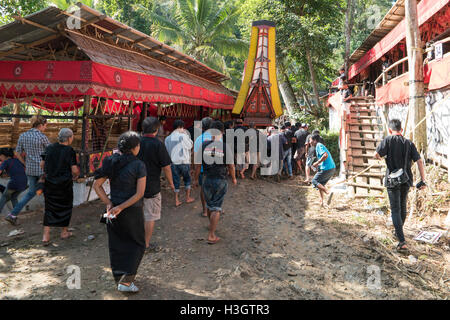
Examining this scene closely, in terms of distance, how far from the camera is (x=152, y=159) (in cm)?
387

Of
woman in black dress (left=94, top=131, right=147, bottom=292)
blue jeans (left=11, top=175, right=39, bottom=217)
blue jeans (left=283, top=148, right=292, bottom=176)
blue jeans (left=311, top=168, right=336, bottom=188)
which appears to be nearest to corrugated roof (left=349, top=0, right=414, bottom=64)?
blue jeans (left=283, top=148, right=292, bottom=176)

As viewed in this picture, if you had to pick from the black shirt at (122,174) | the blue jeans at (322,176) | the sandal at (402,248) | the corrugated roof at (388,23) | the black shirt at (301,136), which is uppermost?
the corrugated roof at (388,23)

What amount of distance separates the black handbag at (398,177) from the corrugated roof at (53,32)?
5.78 meters

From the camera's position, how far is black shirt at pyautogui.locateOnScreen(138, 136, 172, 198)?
3.84 meters

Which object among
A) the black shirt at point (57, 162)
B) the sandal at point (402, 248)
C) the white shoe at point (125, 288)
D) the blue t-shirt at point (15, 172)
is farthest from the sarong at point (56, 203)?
the sandal at point (402, 248)

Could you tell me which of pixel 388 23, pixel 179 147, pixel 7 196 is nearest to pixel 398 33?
pixel 388 23

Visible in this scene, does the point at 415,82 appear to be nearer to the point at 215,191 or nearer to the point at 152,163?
the point at 215,191

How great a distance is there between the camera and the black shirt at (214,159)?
4.38 meters

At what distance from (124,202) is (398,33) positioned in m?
10.9

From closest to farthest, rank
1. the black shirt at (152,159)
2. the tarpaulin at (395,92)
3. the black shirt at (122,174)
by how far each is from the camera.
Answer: the black shirt at (122,174), the black shirt at (152,159), the tarpaulin at (395,92)

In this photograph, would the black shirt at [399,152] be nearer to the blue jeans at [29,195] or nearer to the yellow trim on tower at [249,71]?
the blue jeans at [29,195]

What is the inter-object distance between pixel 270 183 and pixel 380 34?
8907 mm

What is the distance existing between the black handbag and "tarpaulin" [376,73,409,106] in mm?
4025

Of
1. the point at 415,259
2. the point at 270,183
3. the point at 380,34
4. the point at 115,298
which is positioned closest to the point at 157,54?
the point at 270,183
